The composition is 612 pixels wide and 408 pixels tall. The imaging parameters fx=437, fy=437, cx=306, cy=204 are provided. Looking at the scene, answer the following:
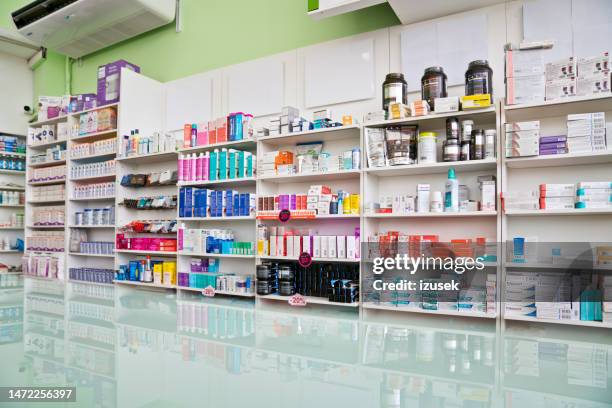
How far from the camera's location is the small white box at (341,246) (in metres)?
4.21

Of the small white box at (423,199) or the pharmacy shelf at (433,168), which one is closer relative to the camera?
the pharmacy shelf at (433,168)

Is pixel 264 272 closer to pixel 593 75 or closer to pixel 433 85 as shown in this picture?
pixel 433 85

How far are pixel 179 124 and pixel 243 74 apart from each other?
1.25m

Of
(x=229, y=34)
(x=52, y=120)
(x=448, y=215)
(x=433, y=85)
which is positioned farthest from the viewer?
(x=52, y=120)

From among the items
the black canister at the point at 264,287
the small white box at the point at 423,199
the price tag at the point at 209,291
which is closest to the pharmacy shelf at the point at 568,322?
the small white box at the point at 423,199

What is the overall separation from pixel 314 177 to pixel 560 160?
228 centimetres

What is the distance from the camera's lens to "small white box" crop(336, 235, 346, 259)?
421 centimetres

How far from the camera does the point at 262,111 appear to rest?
17.7ft

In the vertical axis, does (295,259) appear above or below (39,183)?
below

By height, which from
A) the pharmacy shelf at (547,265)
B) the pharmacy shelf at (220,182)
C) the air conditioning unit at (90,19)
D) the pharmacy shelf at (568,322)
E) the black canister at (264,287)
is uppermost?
the air conditioning unit at (90,19)

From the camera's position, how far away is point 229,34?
583 cm

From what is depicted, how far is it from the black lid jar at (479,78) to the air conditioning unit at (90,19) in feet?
14.8

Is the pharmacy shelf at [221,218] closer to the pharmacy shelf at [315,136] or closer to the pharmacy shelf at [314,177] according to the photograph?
the pharmacy shelf at [314,177]

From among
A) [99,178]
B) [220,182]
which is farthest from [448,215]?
[99,178]
